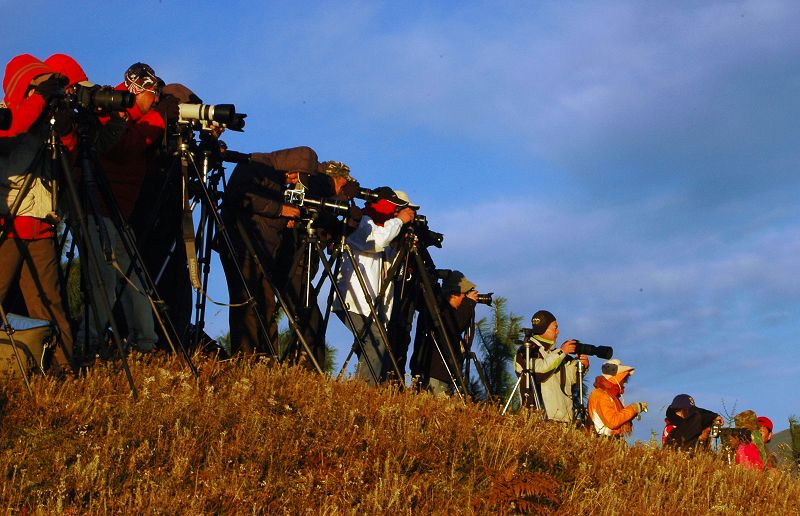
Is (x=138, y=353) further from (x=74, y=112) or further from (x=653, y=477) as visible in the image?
(x=653, y=477)

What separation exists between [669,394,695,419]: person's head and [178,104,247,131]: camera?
18.3 feet

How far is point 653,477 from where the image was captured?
786cm

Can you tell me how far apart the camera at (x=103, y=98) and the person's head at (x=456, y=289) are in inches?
200

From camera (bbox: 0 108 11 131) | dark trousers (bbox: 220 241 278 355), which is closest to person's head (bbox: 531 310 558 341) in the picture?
dark trousers (bbox: 220 241 278 355)

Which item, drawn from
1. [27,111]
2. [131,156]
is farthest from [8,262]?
[131,156]

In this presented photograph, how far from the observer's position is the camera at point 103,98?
673 cm

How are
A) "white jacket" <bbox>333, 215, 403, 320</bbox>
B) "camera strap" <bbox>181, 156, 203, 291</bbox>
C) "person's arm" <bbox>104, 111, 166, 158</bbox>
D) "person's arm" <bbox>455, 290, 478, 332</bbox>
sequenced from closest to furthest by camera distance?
"camera strap" <bbox>181, 156, 203, 291</bbox> < "person's arm" <bbox>104, 111, 166, 158</bbox> < "white jacket" <bbox>333, 215, 403, 320</bbox> < "person's arm" <bbox>455, 290, 478, 332</bbox>

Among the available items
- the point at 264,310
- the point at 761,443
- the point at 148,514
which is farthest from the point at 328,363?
the point at 148,514

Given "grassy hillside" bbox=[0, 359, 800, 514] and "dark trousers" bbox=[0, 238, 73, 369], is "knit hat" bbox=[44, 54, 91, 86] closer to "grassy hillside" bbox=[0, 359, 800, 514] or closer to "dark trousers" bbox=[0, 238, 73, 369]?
"dark trousers" bbox=[0, 238, 73, 369]

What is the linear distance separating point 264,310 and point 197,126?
1951mm

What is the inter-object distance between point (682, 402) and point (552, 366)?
1.70 metres

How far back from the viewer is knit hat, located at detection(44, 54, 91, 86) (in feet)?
24.1

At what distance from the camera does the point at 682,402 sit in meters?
10.9

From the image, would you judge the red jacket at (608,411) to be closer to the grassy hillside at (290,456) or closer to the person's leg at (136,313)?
the grassy hillside at (290,456)
